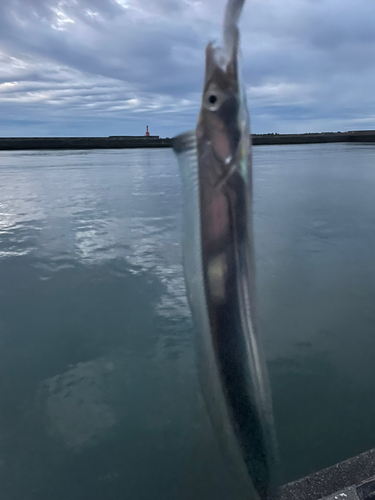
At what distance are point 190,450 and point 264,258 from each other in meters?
2.66

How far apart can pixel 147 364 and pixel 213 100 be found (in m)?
1.83

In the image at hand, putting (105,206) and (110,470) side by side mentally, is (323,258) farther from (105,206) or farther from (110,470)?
(105,206)

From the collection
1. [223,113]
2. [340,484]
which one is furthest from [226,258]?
[340,484]

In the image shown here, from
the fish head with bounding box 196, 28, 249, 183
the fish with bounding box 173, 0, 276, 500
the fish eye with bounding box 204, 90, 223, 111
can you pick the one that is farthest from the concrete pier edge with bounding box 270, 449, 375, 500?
the fish eye with bounding box 204, 90, 223, 111

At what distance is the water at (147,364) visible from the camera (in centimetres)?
166

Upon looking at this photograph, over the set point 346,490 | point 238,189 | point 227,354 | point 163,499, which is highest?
point 238,189

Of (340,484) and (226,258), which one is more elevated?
(226,258)

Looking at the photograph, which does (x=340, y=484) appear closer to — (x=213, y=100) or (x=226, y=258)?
(x=226, y=258)

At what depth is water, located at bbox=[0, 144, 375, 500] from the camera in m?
1.66

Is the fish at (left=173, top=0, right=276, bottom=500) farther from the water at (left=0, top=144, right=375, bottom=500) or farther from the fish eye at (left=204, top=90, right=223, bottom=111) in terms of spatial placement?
the water at (left=0, top=144, right=375, bottom=500)

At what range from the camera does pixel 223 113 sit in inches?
33.6

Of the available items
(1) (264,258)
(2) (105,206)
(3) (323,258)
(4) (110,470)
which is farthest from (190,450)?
(2) (105,206)

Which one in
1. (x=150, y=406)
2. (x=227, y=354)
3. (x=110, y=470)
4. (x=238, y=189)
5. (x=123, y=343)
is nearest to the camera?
(x=238, y=189)

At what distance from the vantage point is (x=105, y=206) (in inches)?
293
